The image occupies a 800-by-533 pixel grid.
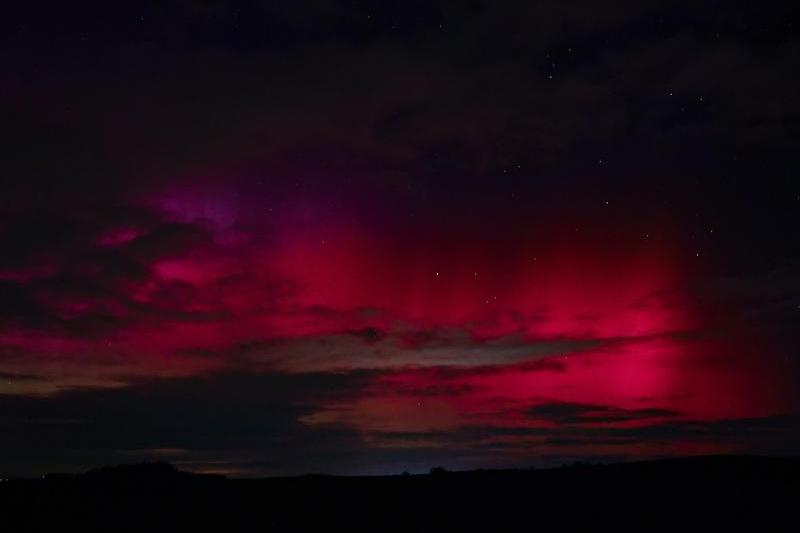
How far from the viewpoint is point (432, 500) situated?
22281mm

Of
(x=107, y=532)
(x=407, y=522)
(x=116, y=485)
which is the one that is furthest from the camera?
(x=116, y=485)

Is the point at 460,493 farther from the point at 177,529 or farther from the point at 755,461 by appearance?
the point at 755,461

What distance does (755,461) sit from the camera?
2530cm

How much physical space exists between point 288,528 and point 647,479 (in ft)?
35.5

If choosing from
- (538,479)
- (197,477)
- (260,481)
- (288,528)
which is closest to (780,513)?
(538,479)

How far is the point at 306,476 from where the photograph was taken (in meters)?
25.0

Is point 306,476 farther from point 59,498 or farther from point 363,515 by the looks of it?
point 59,498

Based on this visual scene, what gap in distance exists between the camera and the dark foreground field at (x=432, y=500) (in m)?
20.0

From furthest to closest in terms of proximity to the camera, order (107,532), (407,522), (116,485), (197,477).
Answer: (197,477) < (116,485) < (407,522) < (107,532)

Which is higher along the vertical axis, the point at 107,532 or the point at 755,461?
the point at 755,461

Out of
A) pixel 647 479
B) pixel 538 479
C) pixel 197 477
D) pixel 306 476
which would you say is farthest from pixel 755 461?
pixel 197 477

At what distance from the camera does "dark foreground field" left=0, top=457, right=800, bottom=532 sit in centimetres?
2000

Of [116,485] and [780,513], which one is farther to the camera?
[116,485]

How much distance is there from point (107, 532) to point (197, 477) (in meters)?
5.31
